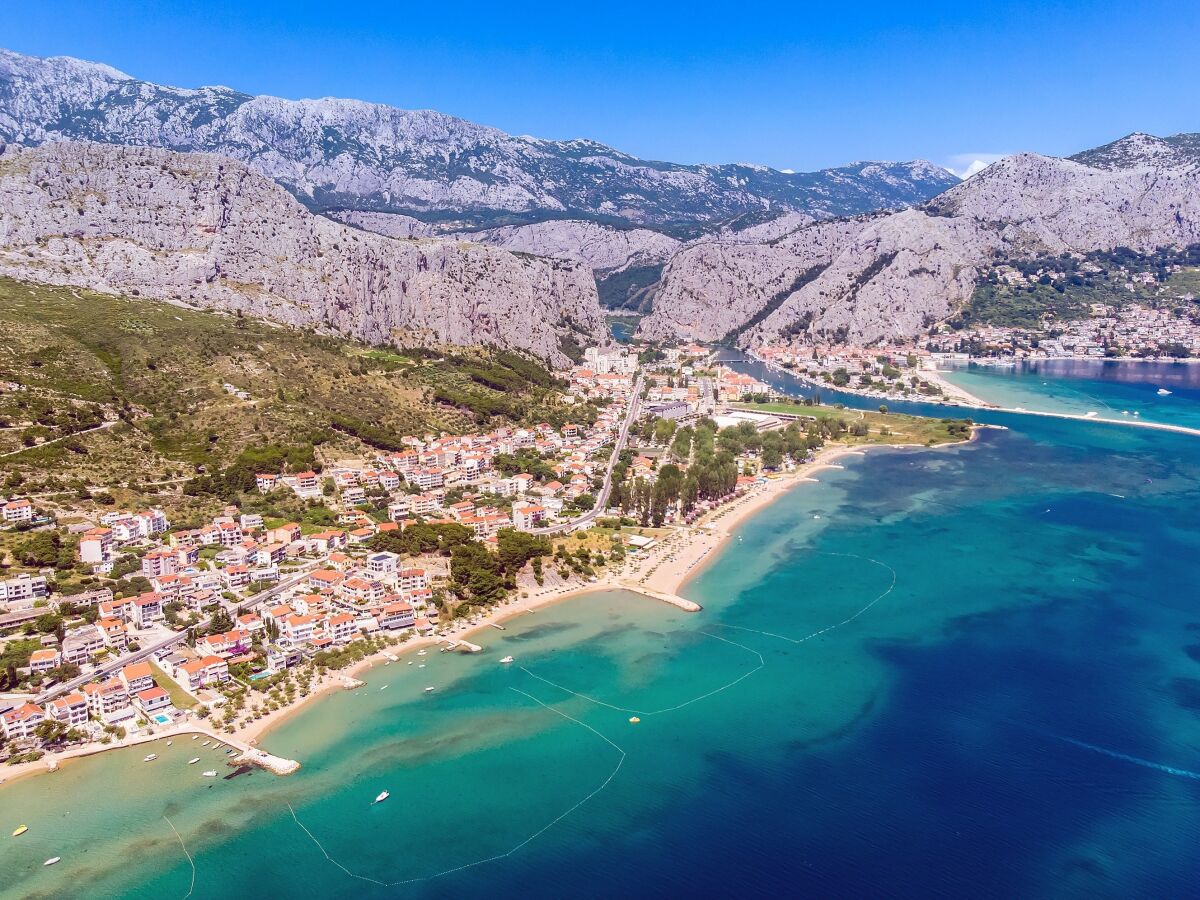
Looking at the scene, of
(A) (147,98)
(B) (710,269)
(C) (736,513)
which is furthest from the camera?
(A) (147,98)

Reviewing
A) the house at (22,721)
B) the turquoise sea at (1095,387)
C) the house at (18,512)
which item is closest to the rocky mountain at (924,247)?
the turquoise sea at (1095,387)

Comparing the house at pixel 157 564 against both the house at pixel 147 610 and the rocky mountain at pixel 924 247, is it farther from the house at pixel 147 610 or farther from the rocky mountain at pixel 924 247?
the rocky mountain at pixel 924 247

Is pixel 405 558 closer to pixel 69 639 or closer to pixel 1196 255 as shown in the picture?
pixel 69 639

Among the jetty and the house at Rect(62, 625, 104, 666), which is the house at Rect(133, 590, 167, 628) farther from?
the jetty

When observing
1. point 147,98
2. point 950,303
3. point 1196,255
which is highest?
point 147,98

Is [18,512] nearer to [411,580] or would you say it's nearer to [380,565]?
[380,565]

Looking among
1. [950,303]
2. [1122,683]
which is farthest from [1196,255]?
[1122,683]
